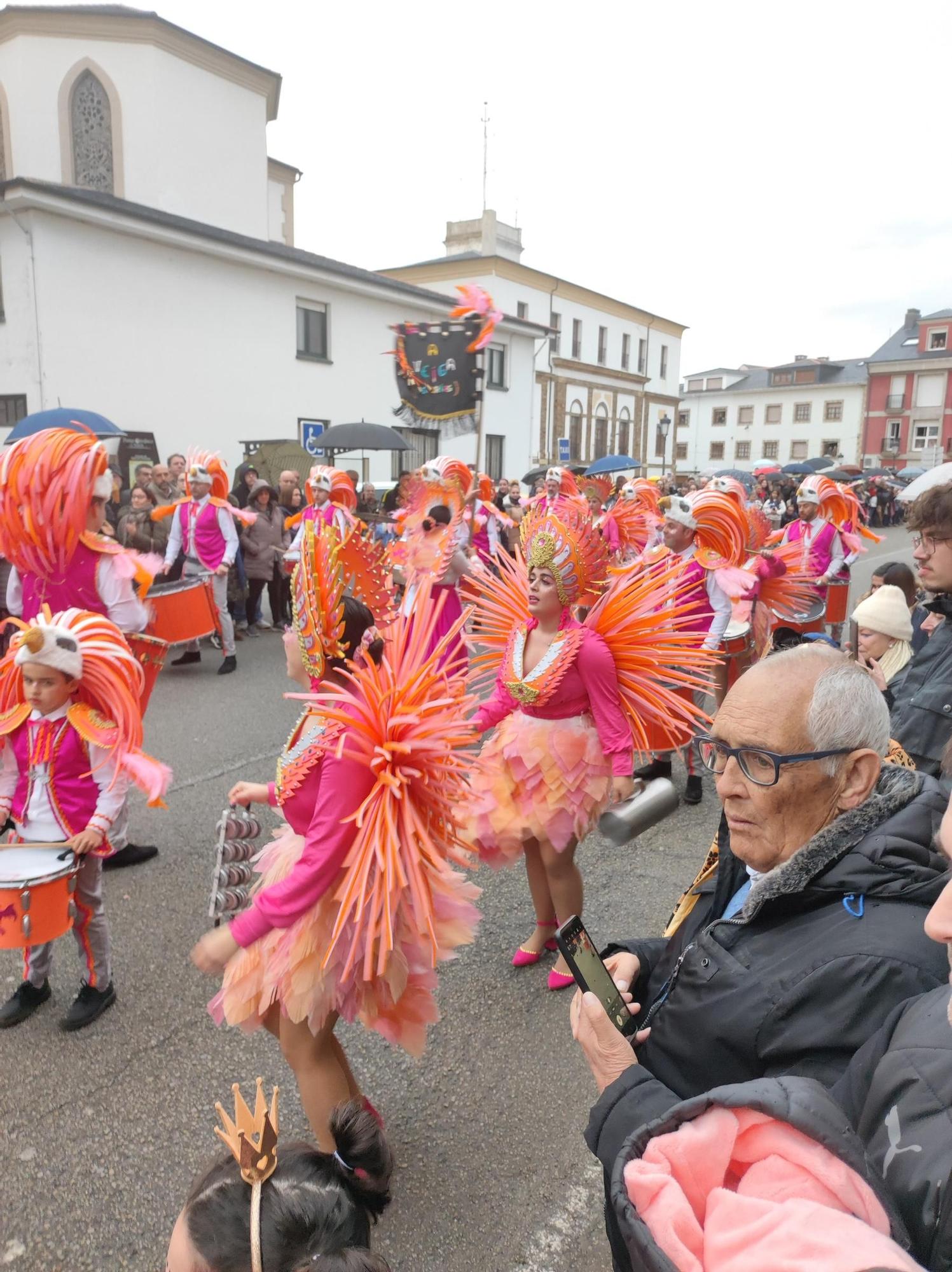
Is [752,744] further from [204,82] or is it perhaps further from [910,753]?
[204,82]

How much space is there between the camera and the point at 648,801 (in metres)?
1.59

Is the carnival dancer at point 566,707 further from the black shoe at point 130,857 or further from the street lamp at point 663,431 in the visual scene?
the street lamp at point 663,431

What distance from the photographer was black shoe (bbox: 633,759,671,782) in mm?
5656

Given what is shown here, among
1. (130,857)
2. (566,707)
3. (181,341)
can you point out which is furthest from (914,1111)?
(181,341)

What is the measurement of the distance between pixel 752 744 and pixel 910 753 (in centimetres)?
161

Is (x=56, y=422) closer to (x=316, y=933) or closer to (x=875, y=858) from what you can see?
(x=316, y=933)

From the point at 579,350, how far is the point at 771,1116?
140 ft

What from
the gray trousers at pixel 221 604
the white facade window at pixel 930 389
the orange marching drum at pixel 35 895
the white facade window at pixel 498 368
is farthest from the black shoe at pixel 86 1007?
the white facade window at pixel 930 389

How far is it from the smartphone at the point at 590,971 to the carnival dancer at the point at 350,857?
27.2 inches

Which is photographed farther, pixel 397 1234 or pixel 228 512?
pixel 228 512

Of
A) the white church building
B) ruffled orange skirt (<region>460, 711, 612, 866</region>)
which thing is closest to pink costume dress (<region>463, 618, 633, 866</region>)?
ruffled orange skirt (<region>460, 711, 612, 866</region>)

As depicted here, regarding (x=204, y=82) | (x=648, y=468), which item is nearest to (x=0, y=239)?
(x=204, y=82)

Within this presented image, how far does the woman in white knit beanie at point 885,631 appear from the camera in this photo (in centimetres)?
419

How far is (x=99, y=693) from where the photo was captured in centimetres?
323
